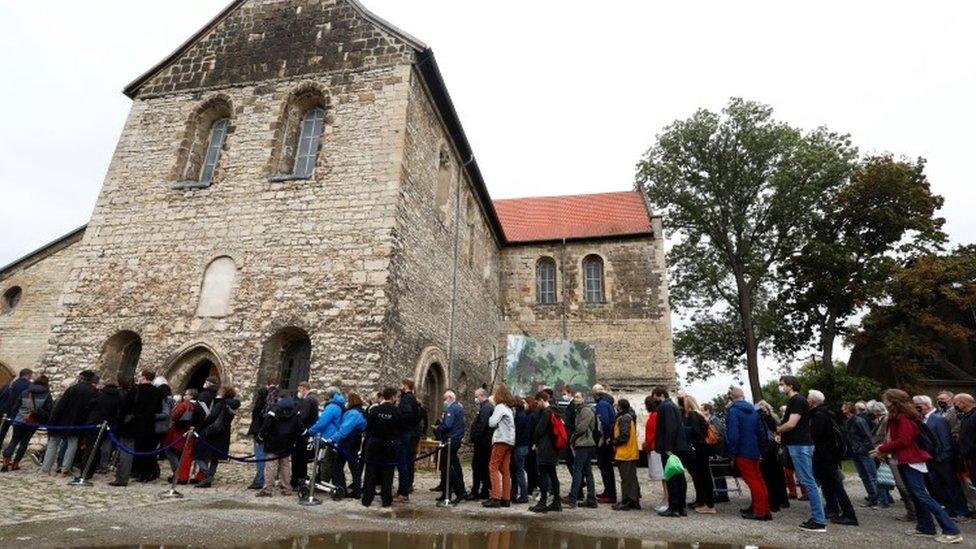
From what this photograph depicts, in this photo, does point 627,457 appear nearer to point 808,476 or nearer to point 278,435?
point 808,476

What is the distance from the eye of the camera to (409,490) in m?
7.72

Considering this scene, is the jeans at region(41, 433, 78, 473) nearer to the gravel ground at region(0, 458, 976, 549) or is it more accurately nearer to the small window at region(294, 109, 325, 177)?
the gravel ground at region(0, 458, 976, 549)

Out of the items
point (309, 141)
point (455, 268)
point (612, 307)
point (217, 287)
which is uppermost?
point (309, 141)

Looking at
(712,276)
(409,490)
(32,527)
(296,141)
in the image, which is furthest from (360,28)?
(712,276)

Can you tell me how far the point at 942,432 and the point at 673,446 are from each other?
319cm

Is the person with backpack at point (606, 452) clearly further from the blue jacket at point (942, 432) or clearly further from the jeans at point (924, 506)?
the blue jacket at point (942, 432)

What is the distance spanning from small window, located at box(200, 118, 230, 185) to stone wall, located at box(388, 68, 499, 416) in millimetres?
4836

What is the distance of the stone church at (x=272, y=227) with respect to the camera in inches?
407

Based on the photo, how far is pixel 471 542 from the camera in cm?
459

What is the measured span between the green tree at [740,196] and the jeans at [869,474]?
12.6m

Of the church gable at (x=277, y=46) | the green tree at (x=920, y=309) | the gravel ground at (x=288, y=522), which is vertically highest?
the church gable at (x=277, y=46)

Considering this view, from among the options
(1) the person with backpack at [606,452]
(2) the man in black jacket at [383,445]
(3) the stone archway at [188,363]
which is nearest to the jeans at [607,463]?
(1) the person with backpack at [606,452]

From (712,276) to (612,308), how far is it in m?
5.88

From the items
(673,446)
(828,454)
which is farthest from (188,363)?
(828,454)
